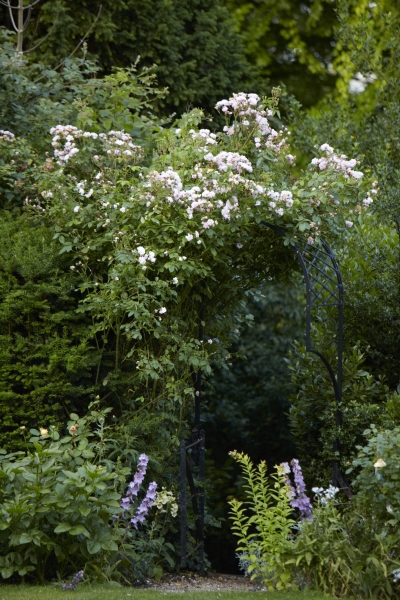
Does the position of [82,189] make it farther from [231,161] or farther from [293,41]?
[293,41]

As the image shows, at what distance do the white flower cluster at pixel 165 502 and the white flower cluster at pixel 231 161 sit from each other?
2022 millimetres

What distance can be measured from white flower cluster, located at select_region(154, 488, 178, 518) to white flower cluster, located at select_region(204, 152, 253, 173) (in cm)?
202

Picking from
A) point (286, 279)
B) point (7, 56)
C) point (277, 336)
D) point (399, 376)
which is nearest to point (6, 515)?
point (286, 279)

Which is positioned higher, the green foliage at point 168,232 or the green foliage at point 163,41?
the green foliage at point 163,41

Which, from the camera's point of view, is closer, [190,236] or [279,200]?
[190,236]

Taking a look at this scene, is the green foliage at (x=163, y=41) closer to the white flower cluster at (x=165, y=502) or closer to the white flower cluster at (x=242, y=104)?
the white flower cluster at (x=242, y=104)

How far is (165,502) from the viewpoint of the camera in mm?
4680

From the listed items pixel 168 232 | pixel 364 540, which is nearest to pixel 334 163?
pixel 168 232

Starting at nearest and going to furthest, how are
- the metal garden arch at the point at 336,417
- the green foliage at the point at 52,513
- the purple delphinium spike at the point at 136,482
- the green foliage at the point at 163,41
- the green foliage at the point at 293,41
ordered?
the green foliage at the point at 52,513
the purple delphinium spike at the point at 136,482
the metal garden arch at the point at 336,417
the green foliage at the point at 163,41
the green foliage at the point at 293,41

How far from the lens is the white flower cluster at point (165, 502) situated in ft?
15.5

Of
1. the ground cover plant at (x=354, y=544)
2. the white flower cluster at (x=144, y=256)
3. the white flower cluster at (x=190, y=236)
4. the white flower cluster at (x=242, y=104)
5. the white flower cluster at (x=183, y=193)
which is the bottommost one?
the ground cover plant at (x=354, y=544)

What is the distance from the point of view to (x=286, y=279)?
18.7ft

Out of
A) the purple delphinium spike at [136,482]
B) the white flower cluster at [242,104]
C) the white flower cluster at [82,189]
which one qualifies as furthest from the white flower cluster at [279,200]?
the purple delphinium spike at [136,482]

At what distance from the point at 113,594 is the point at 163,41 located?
23.0 feet
